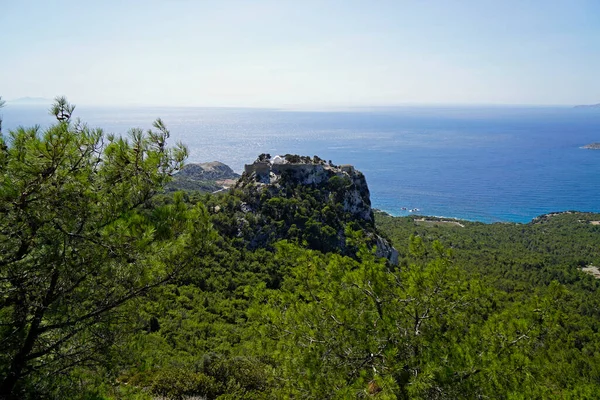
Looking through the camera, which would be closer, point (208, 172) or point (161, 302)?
point (161, 302)

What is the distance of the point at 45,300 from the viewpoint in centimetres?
414

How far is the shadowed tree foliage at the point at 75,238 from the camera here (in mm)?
3783

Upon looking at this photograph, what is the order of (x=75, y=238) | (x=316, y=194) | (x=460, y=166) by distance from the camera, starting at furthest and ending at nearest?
(x=460, y=166) < (x=316, y=194) < (x=75, y=238)

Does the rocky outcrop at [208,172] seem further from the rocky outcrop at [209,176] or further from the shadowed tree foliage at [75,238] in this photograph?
the shadowed tree foliage at [75,238]

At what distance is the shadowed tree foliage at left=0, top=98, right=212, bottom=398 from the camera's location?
3783 mm

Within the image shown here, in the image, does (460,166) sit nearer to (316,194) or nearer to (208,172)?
(208,172)

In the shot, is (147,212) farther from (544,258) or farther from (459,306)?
(544,258)

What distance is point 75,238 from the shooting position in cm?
405

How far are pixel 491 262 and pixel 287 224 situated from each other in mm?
24309

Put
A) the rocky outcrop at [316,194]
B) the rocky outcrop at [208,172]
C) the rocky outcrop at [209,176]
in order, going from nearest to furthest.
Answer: the rocky outcrop at [316,194]
the rocky outcrop at [209,176]
the rocky outcrop at [208,172]

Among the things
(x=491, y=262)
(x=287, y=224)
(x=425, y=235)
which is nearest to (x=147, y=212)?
(x=287, y=224)

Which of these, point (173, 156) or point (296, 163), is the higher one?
point (173, 156)

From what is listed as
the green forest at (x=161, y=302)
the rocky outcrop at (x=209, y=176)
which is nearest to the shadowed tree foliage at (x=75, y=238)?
the green forest at (x=161, y=302)

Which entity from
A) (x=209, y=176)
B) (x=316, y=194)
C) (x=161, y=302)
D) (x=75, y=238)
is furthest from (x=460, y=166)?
(x=75, y=238)
